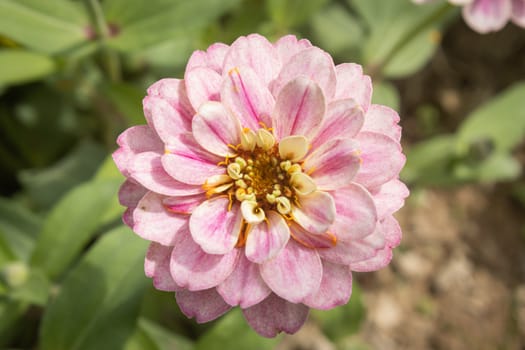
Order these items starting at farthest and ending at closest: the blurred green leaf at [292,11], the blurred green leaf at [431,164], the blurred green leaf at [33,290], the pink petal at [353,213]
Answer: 1. the blurred green leaf at [431,164]
2. the blurred green leaf at [292,11]
3. the blurred green leaf at [33,290]
4. the pink petal at [353,213]

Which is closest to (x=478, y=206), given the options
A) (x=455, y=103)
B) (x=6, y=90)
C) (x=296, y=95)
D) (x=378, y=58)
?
(x=455, y=103)

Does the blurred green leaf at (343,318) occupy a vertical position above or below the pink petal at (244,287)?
below

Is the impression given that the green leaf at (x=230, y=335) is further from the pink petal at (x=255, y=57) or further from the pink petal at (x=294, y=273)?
the pink petal at (x=255, y=57)

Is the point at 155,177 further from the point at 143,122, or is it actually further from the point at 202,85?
the point at 143,122

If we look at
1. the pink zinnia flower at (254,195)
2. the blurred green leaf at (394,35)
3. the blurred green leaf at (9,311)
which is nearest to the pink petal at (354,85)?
the pink zinnia flower at (254,195)

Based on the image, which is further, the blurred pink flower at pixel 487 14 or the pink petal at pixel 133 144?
the blurred pink flower at pixel 487 14

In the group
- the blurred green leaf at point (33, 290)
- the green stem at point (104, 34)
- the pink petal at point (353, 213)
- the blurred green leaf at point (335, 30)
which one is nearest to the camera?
the pink petal at point (353, 213)
